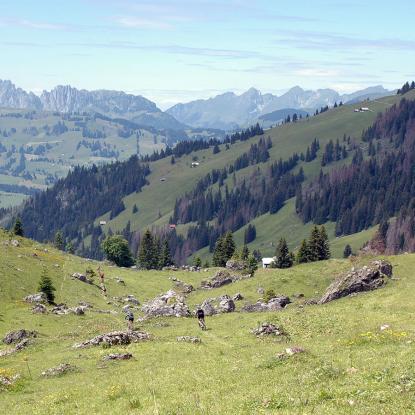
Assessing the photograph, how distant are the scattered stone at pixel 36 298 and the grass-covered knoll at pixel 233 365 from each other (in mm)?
2942

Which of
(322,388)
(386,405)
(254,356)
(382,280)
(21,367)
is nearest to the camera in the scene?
(386,405)

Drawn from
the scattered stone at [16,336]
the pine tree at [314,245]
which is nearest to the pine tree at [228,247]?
the pine tree at [314,245]

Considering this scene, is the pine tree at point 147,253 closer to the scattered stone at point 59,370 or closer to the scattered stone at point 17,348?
the scattered stone at point 17,348

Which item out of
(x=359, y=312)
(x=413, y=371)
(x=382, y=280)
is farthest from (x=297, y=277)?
(x=413, y=371)

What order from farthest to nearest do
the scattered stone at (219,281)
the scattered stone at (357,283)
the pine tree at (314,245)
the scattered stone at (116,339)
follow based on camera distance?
the pine tree at (314,245) → the scattered stone at (219,281) → the scattered stone at (357,283) → the scattered stone at (116,339)

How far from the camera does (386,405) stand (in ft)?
65.6

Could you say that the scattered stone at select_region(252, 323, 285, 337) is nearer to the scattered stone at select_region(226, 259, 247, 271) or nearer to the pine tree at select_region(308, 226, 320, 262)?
the pine tree at select_region(308, 226, 320, 262)

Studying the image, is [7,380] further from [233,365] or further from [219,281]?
[219,281]

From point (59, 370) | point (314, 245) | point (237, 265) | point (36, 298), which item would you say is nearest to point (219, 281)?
point (237, 265)

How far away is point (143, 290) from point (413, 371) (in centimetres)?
8327

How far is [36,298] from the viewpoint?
7569 centimetres

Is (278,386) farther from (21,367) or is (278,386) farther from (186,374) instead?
(21,367)

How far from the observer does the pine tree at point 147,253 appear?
159 meters

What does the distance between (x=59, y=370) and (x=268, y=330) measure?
57.7ft
